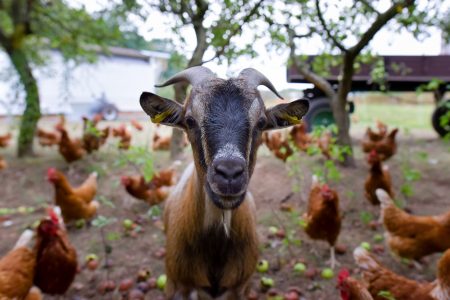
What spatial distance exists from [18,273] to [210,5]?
3724 mm

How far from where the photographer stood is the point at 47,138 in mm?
10227

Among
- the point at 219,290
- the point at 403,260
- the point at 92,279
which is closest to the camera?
the point at 219,290

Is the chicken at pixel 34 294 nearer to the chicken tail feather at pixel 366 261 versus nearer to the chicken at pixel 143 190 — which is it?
the chicken at pixel 143 190

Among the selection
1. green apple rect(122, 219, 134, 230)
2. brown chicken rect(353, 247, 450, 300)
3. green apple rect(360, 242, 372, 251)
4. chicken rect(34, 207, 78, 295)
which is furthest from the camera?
green apple rect(122, 219, 134, 230)

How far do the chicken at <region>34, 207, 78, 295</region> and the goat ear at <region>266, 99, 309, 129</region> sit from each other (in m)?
2.52

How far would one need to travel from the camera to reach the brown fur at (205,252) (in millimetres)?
2973

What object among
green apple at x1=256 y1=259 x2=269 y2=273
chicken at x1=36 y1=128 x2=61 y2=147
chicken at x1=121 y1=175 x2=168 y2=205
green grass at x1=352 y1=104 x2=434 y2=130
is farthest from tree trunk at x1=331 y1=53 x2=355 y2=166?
green grass at x1=352 y1=104 x2=434 y2=130

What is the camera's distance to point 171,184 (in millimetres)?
6480

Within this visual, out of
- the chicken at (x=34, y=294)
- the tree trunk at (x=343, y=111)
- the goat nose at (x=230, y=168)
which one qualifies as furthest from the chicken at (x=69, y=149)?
the goat nose at (x=230, y=168)

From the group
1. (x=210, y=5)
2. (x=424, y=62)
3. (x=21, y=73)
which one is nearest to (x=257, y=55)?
(x=210, y=5)

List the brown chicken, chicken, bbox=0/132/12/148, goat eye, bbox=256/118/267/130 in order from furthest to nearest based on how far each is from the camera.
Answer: chicken, bbox=0/132/12/148
the brown chicken
goat eye, bbox=256/118/267/130

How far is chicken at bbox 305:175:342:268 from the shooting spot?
4.72 metres

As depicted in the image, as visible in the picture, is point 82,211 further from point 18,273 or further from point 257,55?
point 257,55

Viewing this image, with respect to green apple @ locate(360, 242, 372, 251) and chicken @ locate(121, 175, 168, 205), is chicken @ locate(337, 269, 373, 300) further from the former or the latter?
chicken @ locate(121, 175, 168, 205)
